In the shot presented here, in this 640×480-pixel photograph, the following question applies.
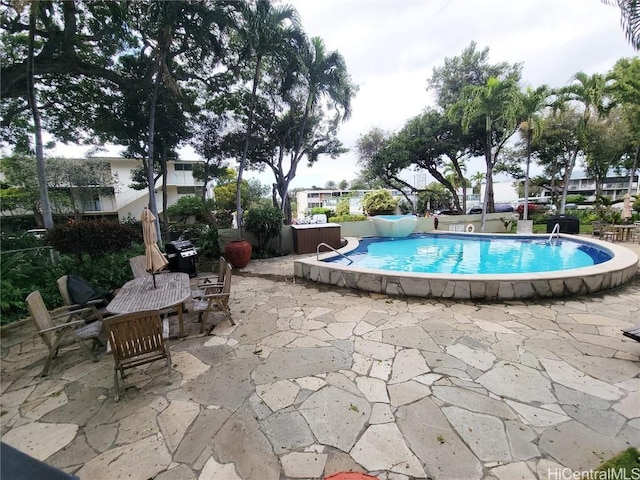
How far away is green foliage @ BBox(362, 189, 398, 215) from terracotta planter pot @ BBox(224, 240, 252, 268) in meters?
13.7

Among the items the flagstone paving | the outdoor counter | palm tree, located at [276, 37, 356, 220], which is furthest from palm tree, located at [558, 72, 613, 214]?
the flagstone paving

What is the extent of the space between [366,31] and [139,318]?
685 cm

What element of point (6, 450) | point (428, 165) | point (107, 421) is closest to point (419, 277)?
point (107, 421)

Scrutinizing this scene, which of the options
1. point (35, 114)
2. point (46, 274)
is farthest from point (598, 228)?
point (35, 114)

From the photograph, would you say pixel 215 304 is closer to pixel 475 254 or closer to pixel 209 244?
pixel 209 244

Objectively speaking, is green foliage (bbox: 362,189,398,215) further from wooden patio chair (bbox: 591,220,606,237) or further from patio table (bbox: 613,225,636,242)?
patio table (bbox: 613,225,636,242)

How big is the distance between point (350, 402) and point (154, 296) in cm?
284

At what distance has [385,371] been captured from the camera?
2768 mm

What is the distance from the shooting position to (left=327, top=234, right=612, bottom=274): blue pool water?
25.1 ft

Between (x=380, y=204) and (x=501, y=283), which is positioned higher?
(x=380, y=204)

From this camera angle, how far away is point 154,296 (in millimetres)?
3578

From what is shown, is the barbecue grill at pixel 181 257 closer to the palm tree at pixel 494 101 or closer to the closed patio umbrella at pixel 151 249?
the closed patio umbrella at pixel 151 249

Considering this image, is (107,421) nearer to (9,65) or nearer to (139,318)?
(139,318)

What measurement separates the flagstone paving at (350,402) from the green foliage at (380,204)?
16082mm
